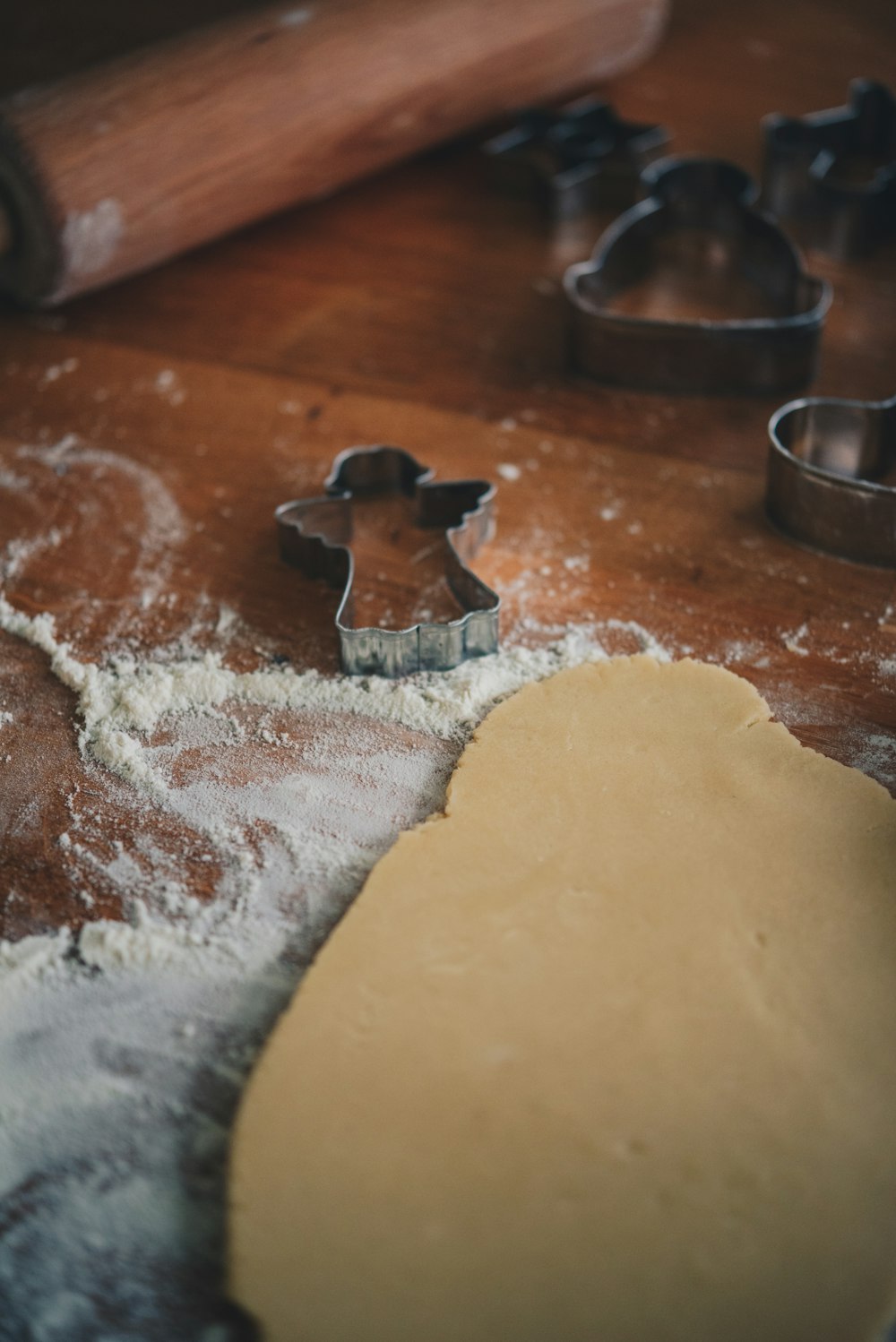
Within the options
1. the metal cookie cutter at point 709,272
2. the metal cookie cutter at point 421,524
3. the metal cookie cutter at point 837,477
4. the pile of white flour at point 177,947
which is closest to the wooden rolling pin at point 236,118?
the metal cookie cutter at point 709,272

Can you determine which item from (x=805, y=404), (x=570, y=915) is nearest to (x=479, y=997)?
(x=570, y=915)

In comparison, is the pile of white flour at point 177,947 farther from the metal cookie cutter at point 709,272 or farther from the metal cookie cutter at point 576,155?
the metal cookie cutter at point 576,155

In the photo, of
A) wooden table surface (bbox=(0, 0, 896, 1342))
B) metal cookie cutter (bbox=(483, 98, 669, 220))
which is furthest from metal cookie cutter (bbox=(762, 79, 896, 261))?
metal cookie cutter (bbox=(483, 98, 669, 220))

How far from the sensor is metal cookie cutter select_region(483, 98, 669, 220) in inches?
81.9

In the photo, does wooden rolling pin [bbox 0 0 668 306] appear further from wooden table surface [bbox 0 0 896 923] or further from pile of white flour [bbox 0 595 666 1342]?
pile of white flour [bbox 0 595 666 1342]

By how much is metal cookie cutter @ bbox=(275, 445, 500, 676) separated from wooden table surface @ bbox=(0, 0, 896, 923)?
A: 39 mm

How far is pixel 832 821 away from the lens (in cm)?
106

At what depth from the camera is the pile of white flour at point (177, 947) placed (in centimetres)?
84

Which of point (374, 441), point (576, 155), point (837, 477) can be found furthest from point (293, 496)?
point (576, 155)

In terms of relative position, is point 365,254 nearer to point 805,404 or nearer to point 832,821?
point 805,404

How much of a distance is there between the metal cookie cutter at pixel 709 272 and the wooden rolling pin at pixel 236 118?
0.42 m

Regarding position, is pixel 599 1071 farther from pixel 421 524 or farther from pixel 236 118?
pixel 236 118

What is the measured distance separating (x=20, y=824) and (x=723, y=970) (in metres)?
0.65

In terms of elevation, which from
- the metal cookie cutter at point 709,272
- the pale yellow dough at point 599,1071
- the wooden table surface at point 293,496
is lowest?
the pale yellow dough at point 599,1071
